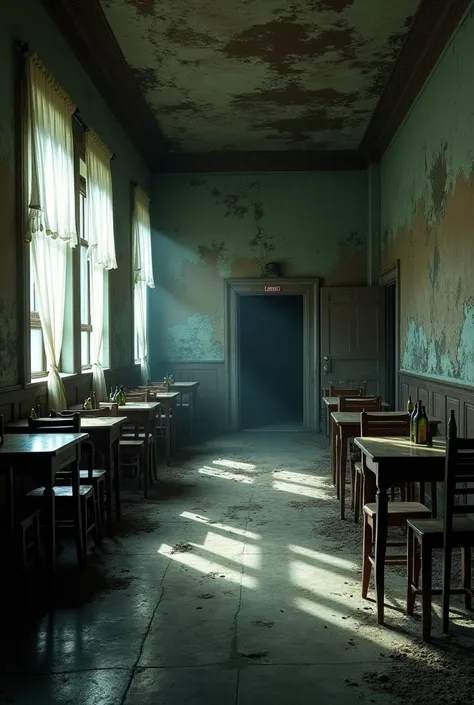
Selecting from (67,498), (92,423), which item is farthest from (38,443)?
(92,423)

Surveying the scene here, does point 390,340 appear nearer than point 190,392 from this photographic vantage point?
No

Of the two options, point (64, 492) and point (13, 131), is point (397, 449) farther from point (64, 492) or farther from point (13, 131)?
point (13, 131)

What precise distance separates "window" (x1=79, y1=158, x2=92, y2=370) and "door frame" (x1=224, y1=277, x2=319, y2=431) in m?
4.15

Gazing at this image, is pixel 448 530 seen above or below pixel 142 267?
below

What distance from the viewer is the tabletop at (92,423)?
17.4 ft

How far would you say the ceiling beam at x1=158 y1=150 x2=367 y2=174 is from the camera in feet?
40.9

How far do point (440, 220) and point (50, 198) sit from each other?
422cm

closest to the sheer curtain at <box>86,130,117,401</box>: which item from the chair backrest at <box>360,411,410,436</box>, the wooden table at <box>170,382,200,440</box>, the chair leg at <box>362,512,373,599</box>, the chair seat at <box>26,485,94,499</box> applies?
the wooden table at <box>170,382,200,440</box>

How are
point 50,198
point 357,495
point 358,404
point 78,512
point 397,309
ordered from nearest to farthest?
point 78,512 < point 357,495 < point 50,198 < point 358,404 < point 397,309

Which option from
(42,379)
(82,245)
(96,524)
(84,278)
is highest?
(82,245)

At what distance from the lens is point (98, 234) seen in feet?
28.0

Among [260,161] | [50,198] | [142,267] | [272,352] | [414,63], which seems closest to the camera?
[50,198]

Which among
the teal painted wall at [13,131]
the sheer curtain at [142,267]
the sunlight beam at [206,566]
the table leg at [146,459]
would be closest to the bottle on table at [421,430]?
the sunlight beam at [206,566]

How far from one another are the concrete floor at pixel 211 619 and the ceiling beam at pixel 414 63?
16.6ft
